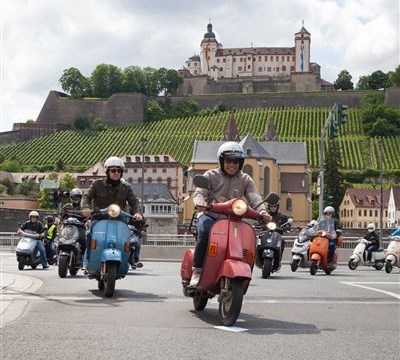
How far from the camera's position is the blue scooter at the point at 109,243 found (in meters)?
11.9

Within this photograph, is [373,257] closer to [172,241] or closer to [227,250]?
[227,250]

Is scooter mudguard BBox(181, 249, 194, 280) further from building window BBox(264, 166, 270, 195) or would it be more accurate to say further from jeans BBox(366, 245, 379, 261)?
building window BBox(264, 166, 270, 195)

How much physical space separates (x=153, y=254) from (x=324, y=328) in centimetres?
2707

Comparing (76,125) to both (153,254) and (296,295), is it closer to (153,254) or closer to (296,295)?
(153,254)

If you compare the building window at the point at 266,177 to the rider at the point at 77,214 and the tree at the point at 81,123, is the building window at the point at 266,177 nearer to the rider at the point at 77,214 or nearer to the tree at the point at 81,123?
the tree at the point at 81,123

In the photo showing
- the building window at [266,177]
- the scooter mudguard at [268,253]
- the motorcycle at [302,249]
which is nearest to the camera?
the scooter mudguard at [268,253]

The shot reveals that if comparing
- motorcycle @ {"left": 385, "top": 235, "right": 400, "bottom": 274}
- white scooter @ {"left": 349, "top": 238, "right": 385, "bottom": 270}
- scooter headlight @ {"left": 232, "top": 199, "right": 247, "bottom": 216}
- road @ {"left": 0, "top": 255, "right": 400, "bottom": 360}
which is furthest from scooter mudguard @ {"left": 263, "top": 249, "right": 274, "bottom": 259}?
scooter headlight @ {"left": 232, "top": 199, "right": 247, "bottom": 216}

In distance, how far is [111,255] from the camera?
38.5ft

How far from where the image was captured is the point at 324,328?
28.1 feet

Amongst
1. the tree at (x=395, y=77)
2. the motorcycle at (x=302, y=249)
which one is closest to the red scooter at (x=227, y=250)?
the motorcycle at (x=302, y=249)

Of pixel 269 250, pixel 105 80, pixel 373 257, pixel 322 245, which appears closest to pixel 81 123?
pixel 105 80

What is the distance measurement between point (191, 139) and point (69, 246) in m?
136

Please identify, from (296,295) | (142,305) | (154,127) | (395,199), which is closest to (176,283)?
(296,295)

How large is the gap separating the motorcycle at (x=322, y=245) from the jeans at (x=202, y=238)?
453 inches
